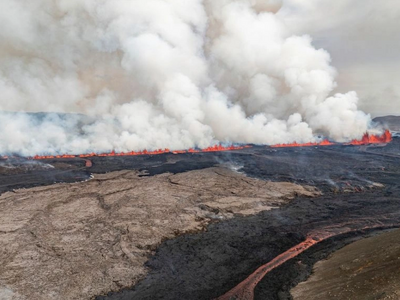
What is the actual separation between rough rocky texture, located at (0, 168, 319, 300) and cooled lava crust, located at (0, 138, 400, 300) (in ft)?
4.08

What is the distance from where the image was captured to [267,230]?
19328mm

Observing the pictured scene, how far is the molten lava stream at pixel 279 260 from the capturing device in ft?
Answer: 41.3

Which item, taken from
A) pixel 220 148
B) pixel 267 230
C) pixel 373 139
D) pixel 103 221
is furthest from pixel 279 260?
pixel 373 139

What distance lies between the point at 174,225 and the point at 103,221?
452 cm

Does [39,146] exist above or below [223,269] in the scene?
above

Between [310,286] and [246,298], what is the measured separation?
8.45 ft

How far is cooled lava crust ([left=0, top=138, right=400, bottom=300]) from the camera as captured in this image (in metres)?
13.4

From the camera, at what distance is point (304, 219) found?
837 inches

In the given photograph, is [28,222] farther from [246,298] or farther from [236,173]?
[236,173]

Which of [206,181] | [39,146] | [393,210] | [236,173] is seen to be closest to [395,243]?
[393,210]

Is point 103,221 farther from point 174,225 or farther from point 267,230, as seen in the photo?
point 267,230

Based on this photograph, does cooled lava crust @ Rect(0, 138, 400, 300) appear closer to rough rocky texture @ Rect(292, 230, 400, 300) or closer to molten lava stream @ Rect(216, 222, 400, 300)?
molten lava stream @ Rect(216, 222, 400, 300)

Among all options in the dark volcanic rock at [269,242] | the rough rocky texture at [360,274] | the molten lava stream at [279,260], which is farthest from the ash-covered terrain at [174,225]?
the rough rocky texture at [360,274]

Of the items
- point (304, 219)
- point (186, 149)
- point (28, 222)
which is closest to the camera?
point (28, 222)
